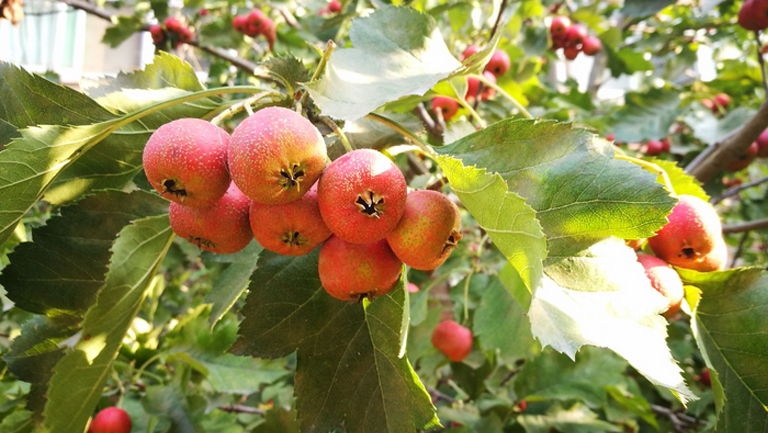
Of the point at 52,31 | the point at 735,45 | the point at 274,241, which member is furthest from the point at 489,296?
the point at 52,31

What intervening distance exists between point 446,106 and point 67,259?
149cm

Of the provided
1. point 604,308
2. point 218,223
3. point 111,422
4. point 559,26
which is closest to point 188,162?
point 218,223

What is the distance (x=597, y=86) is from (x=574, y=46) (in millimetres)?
721

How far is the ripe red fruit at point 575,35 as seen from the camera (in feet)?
9.29

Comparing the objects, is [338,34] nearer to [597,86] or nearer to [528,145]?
[597,86]

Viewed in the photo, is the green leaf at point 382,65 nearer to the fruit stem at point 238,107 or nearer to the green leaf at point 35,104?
the fruit stem at point 238,107

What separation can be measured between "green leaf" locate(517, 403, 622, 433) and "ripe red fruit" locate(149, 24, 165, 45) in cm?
290

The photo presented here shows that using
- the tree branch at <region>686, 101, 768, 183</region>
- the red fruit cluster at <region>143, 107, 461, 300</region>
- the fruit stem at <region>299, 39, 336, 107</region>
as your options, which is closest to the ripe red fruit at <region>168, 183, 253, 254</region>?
the red fruit cluster at <region>143, 107, 461, 300</region>

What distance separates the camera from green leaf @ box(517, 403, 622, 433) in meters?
1.78

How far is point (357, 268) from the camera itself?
753 millimetres

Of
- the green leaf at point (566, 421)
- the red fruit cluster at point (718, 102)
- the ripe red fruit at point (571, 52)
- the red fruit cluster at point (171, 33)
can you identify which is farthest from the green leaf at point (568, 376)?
the red fruit cluster at point (171, 33)

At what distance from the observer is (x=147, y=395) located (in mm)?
1492

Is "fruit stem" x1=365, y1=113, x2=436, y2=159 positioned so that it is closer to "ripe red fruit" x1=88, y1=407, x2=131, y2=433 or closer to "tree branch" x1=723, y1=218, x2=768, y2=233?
"ripe red fruit" x1=88, y1=407, x2=131, y2=433

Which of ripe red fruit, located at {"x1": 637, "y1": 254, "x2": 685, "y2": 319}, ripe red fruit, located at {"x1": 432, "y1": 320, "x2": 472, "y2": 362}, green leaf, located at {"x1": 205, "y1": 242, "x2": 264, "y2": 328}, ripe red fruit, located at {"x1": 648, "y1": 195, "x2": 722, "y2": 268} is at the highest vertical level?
ripe red fruit, located at {"x1": 648, "y1": 195, "x2": 722, "y2": 268}
